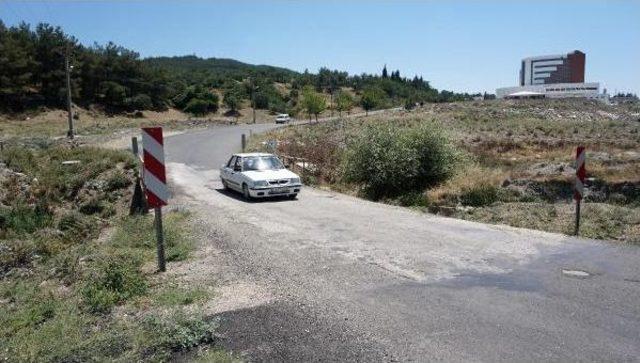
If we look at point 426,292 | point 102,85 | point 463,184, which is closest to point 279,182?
point 463,184

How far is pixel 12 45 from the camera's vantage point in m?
67.9

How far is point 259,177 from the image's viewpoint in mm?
16766

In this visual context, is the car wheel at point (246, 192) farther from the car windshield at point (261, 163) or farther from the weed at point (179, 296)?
the weed at point (179, 296)

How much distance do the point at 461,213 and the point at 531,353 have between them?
919 centimetres

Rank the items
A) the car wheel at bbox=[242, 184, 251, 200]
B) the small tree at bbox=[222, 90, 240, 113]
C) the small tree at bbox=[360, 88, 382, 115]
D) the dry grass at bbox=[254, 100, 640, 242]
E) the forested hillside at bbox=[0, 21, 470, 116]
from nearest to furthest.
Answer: the dry grass at bbox=[254, 100, 640, 242] < the car wheel at bbox=[242, 184, 251, 200] < the forested hillside at bbox=[0, 21, 470, 116] < the small tree at bbox=[222, 90, 240, 113] < the small tree at bbox=[360, 88, 382, 115]

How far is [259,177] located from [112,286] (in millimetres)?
9805

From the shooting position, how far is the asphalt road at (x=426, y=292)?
519 cm

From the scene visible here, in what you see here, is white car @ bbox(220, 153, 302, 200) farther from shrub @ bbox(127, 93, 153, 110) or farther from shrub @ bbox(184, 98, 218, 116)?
shrub @ bbox(184, 98, 218, 116)

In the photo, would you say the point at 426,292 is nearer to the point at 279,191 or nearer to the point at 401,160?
the point at 279,191

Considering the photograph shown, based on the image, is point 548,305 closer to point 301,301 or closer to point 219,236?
point 301,301

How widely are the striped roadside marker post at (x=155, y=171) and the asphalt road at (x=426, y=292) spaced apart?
1.25 meters

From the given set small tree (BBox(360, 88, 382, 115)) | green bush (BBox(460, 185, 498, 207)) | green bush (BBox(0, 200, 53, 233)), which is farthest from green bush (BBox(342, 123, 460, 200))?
small tree (BBox(360, 88, 382, 115))

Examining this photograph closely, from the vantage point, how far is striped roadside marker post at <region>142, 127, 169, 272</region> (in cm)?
789

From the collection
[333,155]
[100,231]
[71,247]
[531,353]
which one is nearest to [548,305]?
[531,353]
